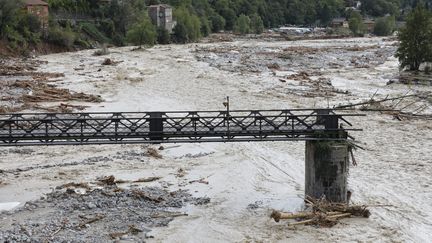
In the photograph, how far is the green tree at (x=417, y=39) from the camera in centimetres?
6994

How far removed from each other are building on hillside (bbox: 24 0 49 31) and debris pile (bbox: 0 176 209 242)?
8751 centimetres

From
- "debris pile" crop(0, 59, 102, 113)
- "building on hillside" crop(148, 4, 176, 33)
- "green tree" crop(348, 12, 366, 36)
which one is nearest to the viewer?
"debris pile" crop(0, 59, 102, 113)

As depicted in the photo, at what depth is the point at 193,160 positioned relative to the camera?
32156mm

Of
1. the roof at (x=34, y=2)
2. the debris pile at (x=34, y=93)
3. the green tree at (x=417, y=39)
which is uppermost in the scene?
the roof at (x=34, y=2)

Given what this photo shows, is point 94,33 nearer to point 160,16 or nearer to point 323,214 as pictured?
point 160,16

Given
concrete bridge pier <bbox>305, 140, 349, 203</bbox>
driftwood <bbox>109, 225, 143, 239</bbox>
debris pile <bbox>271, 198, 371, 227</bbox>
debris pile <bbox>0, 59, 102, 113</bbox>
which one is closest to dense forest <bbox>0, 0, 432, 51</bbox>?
debris pile <bbox>0, 59, 102, 113</bbox>

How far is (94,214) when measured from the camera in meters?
22.6

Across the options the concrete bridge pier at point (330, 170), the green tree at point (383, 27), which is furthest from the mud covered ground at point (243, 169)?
the green tree at point (383, 27)

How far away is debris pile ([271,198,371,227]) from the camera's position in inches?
866

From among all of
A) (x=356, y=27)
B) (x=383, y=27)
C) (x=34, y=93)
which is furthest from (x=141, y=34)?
(x=383, y=27)

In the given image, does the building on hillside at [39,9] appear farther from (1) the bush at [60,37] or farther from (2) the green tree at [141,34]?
(2) the green tree at [141,34]

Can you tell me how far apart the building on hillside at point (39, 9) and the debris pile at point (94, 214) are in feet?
287

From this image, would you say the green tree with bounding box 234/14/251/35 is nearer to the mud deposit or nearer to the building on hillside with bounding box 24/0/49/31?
the building on hillside with bounding box 24/0/49/31

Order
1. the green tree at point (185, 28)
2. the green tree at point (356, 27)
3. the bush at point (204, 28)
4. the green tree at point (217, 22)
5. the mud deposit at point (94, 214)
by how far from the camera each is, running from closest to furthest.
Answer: the mud deposit at point (94, 214), the green tree at point (185, 28), the bush at point (204, 28), the green tree at point (217, 22), the green tree at point (356, 27)
